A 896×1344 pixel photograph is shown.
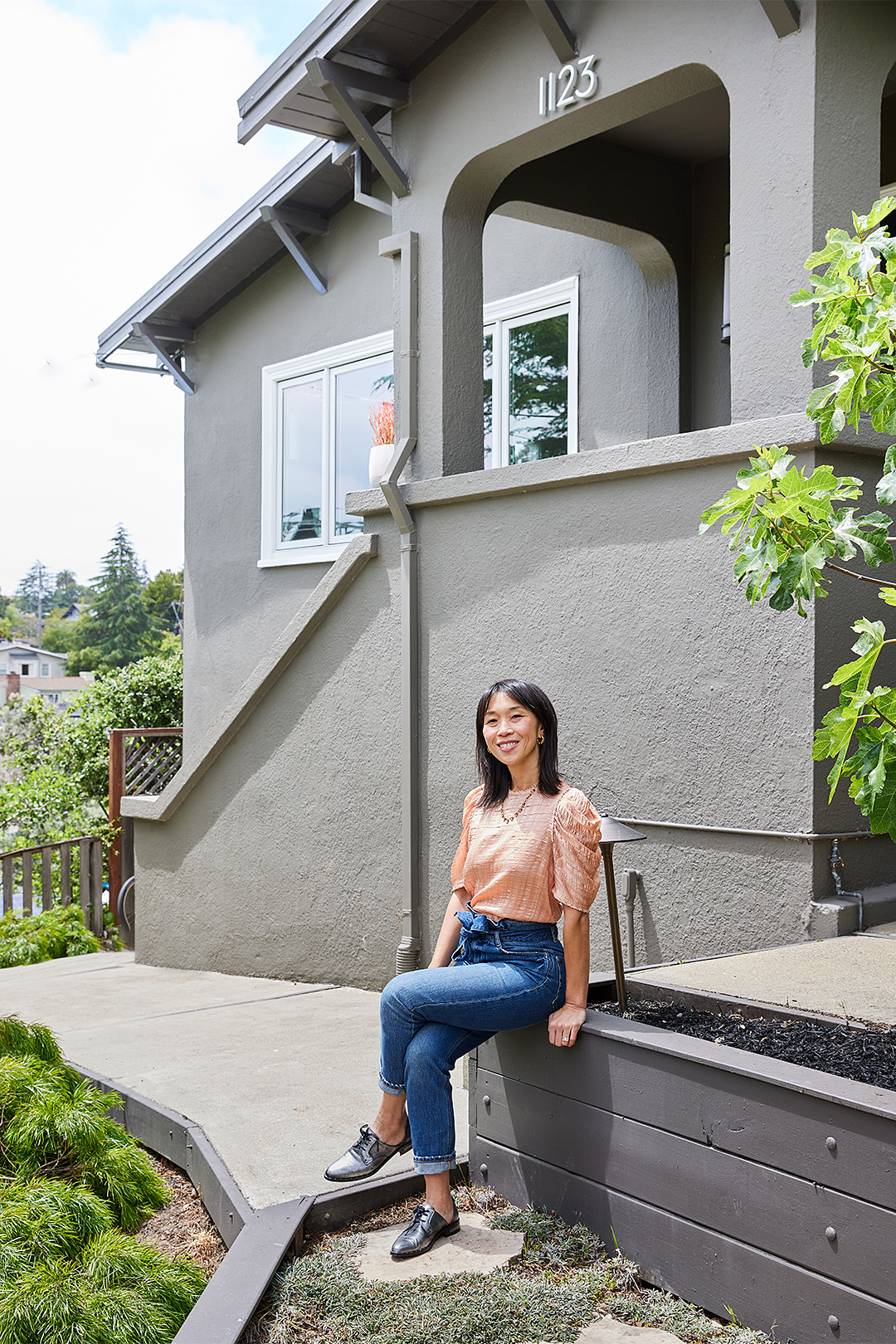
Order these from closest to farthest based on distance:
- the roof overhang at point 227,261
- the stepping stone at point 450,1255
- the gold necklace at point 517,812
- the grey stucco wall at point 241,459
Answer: the stepping stone at point 450,1255
the gold necklace at point 517,812
the roof overhang at point 227,261
the grey stucco wall at point 241,459

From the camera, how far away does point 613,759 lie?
509 cm

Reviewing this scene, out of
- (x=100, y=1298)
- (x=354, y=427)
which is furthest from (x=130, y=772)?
(x=100, y=1298)

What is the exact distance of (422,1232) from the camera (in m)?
3.06

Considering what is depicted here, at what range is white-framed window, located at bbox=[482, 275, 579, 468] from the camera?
7992mm

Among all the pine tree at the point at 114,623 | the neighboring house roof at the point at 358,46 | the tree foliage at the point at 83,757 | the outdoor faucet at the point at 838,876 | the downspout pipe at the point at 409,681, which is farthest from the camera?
the pine tree at the point at 114,623

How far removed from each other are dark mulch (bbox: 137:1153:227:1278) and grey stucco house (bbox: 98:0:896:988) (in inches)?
76.5

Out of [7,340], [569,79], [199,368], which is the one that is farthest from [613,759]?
[7,340]

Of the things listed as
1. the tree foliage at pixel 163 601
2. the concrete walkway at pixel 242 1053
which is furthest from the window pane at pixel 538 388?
the tree foliage at pixel 163 601

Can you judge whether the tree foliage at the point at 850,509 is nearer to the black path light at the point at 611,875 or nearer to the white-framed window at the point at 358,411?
the black path light at the point at 611,875

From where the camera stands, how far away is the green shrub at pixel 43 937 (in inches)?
356

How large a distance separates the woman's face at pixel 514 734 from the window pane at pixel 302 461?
7119 mm

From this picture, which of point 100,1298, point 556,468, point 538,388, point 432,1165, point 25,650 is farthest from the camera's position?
point 25,650

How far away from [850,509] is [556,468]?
2.77 metres

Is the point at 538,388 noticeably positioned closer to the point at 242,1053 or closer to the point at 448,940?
the point at 242,1053
